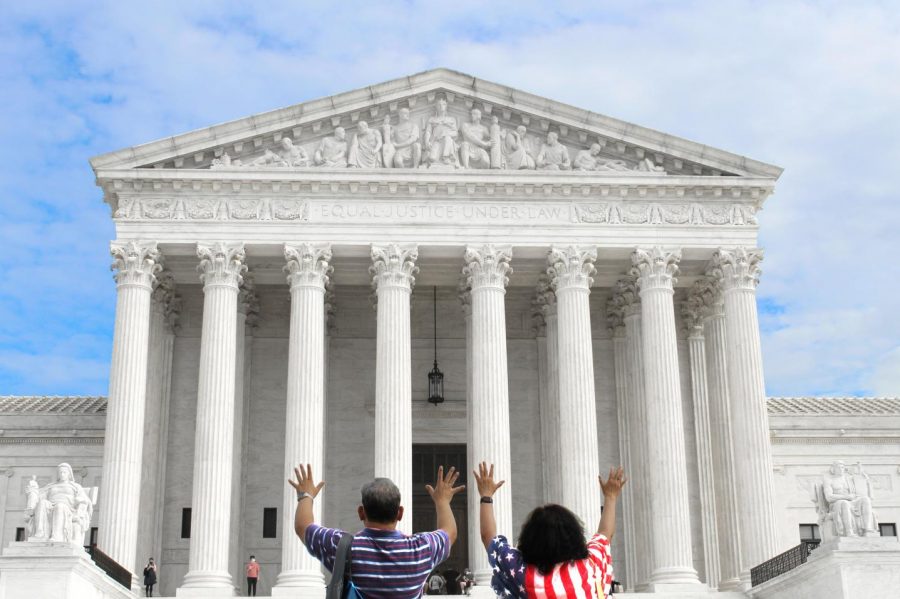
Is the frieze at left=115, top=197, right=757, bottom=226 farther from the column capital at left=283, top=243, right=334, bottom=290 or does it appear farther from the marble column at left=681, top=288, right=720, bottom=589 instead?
the marble column at left=681, top=288, right=720, bottom=589

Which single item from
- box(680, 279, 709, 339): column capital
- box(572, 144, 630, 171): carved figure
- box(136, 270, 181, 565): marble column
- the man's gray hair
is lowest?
the man's gray hair

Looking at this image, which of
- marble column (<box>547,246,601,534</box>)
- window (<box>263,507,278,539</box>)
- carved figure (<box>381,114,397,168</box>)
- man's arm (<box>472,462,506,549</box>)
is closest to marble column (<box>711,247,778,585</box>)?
marble column (<box>547,246,601,534</box>)

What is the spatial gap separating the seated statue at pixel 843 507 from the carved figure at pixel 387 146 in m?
16.8

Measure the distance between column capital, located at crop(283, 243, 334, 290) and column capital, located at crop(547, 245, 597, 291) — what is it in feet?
24.0

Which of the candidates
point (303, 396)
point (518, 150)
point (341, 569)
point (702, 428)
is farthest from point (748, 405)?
point (341, 569)

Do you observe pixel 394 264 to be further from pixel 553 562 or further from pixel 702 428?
pixel 553 562

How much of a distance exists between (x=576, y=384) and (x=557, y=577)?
29.0 m

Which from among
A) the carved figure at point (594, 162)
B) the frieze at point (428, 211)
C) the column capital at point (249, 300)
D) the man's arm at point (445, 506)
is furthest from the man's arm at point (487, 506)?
the column capital at point (249, 300)

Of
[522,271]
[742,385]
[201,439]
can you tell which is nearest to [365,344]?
[522,271]

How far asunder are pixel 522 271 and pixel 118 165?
13969 millimetres

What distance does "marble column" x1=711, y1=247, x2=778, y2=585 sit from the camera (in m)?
35.7

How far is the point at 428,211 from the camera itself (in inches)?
1500

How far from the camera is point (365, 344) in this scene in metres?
43.8

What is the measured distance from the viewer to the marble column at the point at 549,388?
40.5 metres
